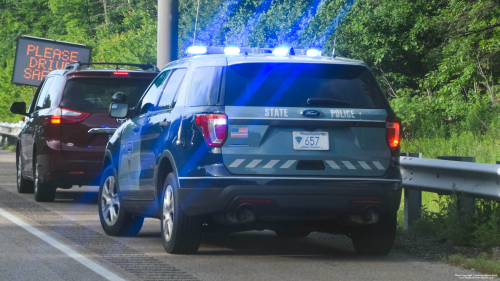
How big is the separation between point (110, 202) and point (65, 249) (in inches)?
55.1

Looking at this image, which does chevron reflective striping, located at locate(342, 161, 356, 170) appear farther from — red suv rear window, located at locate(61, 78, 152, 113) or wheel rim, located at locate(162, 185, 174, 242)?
red suv rear window, located at locate(61, 78, 152, 113)

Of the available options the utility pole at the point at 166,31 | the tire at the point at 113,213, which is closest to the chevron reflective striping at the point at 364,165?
the tire at the point at 113,213

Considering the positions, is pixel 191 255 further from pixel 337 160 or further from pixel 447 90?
pixel 447 90

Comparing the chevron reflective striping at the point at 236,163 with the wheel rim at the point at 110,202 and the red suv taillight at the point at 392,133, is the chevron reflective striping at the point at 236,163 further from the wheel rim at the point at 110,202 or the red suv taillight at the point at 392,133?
the wheel rim at the point at 110,202

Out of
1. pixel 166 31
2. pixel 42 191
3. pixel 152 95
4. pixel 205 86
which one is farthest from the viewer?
pixel 166 31

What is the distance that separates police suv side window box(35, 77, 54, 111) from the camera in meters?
11.7

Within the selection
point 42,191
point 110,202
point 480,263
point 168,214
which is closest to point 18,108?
point 42,191

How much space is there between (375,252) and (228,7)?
114 ft

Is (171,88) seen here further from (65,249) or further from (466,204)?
(466,204)

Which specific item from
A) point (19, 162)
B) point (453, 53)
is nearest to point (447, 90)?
point (453, 53)

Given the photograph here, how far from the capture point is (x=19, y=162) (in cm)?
1330

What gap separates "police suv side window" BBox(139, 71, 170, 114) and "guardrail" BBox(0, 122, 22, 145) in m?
20.3

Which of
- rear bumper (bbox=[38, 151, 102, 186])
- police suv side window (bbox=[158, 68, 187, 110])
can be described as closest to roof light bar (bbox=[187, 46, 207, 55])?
police suv side window (bbox=[158, 68, 187, 110])

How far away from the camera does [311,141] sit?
21.7 ft
